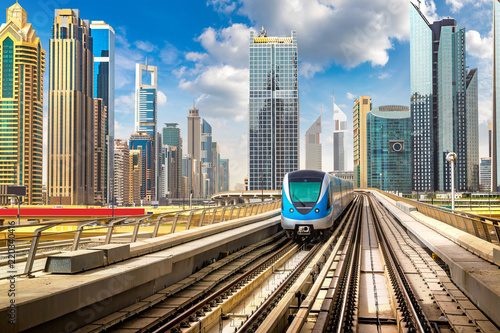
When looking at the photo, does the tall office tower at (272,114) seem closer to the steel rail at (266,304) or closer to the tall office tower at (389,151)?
the tall office tower at (389,151)

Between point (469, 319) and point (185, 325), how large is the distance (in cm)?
540

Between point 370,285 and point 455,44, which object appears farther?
point 455,44

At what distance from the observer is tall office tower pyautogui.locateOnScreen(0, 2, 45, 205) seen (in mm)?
133750

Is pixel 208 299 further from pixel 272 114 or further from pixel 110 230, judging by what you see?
pixel 272 114

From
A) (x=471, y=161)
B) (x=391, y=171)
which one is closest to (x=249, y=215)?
(x=391, y=171)

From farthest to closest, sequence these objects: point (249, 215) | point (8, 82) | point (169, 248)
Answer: point (8, 82) → point (249, 215) → point (169, 248)

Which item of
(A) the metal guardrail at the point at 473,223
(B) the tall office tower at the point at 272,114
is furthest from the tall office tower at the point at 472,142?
(A) the metal guardrail at the point at 473,223

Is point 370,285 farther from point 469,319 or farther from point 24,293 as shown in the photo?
point 24,293

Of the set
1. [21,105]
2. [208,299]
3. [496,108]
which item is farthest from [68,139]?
[496,108]

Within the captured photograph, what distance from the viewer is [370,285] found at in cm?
1310

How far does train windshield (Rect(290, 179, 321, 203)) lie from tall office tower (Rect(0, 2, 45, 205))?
126439 millimetres

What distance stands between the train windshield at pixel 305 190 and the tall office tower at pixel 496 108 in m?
172

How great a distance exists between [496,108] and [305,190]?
8006 inches

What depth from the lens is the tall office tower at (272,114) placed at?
164 m
